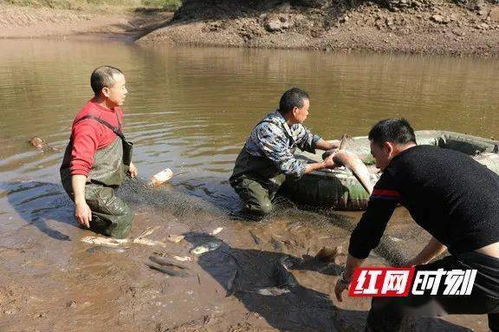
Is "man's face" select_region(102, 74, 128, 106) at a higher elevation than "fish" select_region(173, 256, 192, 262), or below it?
higher

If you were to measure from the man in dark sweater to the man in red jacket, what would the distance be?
2.73 m

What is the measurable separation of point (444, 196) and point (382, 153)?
51 centimetres

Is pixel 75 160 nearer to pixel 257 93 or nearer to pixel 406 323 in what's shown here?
pixel 406 323

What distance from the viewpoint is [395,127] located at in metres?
2.99

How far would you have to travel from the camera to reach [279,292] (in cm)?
393

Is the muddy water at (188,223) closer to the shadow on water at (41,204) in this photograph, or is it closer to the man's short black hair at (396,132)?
the shadow on water at (41,204)

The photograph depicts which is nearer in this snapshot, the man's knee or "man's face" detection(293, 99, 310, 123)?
"man's face" detection(293, 99, 310, 123)

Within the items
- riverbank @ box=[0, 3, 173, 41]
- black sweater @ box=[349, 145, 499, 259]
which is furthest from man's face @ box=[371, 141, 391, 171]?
riverbank @ box=[0, 3, 173, 41]

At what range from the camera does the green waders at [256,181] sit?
5328mm

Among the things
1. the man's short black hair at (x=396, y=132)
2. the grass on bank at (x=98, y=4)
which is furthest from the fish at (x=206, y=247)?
the grass on bank at (x=98, y=4)

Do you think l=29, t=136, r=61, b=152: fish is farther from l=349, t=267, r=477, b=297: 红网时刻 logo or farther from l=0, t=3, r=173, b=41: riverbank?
l=0, t=3, r=173, b=41: riverbank

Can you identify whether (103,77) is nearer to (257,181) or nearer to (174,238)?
(174,238)

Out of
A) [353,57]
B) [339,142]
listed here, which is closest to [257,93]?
[339,142]

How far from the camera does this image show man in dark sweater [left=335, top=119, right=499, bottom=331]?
2.67 m
